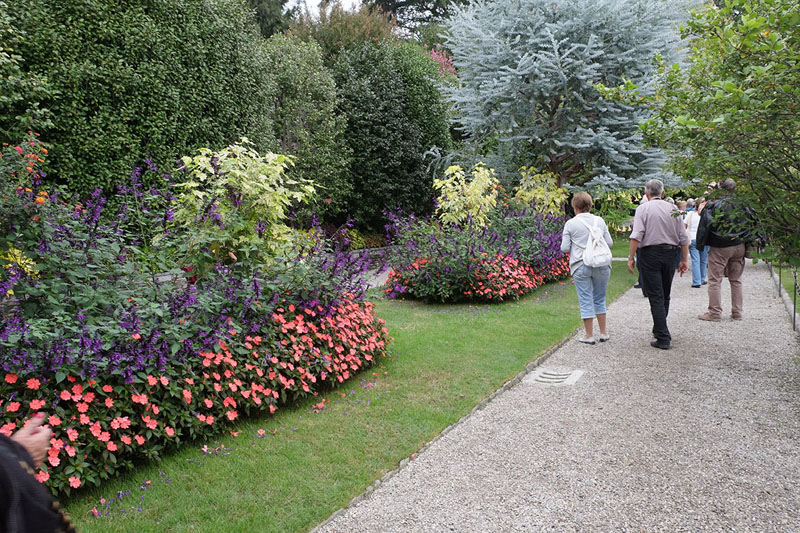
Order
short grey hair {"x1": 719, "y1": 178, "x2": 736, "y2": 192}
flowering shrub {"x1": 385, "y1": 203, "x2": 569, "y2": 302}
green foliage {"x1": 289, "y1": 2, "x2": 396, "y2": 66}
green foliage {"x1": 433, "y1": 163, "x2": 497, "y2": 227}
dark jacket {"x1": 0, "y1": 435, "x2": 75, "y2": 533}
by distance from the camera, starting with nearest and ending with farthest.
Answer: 1. dark jacket {"x1": 0, "y1": 435, "x2": 75, "y2": 533}
2. short grey hair {"x1": 719, "y1": 178, "x2": 736, "y2": 192}
3. flowering shrub {"x1": 385, "y1": 203, "x2": 569, "y2": 302}
4. green foliage {"x1": 433, "y1": 163, "x2": 497, "y2": 227}
5. green foliage {"x1": 289, "y1": 2, "x2": 396, "y2": 66}

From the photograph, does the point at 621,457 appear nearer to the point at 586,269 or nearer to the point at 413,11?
the point at 586,269

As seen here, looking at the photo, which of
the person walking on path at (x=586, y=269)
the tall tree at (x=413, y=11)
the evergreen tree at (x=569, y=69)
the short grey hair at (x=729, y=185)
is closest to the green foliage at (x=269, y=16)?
the tall tree at (x=413, y=11)

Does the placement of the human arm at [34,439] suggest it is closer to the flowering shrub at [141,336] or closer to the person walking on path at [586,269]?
the flowering shrub at [141,336]

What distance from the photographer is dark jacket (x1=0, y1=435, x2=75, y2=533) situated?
124cm

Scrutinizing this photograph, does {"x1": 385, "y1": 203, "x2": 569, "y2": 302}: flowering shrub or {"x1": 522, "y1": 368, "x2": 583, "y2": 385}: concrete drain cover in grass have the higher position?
{"x1": 385, "y1": 203, "x2": 569, "y2": 302}: flowering shrub

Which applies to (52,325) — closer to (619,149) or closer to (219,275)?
(219,275)

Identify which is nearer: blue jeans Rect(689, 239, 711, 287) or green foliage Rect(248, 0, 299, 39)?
blue jeans Rect(689, 239, 711, 287)

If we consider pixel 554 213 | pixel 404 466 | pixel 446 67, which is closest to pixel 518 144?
pixel 554 213

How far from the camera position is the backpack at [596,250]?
6.50m

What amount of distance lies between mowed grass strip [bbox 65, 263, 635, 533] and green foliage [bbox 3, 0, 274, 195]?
521 cm

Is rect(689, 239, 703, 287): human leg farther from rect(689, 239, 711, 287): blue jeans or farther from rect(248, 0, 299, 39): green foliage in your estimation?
rect(248, 0, 299, 39): green foliage

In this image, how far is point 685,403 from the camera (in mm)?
4801

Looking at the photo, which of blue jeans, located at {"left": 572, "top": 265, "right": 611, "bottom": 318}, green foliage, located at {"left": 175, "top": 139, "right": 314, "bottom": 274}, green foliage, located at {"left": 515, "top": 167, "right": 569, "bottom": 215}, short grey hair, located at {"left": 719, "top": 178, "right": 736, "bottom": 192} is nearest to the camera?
green foliage, located at {"left": 175, "top": 139, "right": 314, "bottom": 274}

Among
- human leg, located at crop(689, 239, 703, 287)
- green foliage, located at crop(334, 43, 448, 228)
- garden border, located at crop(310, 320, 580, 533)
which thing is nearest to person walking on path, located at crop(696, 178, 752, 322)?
garden border, located at crop(310, 320, 580, 533)
